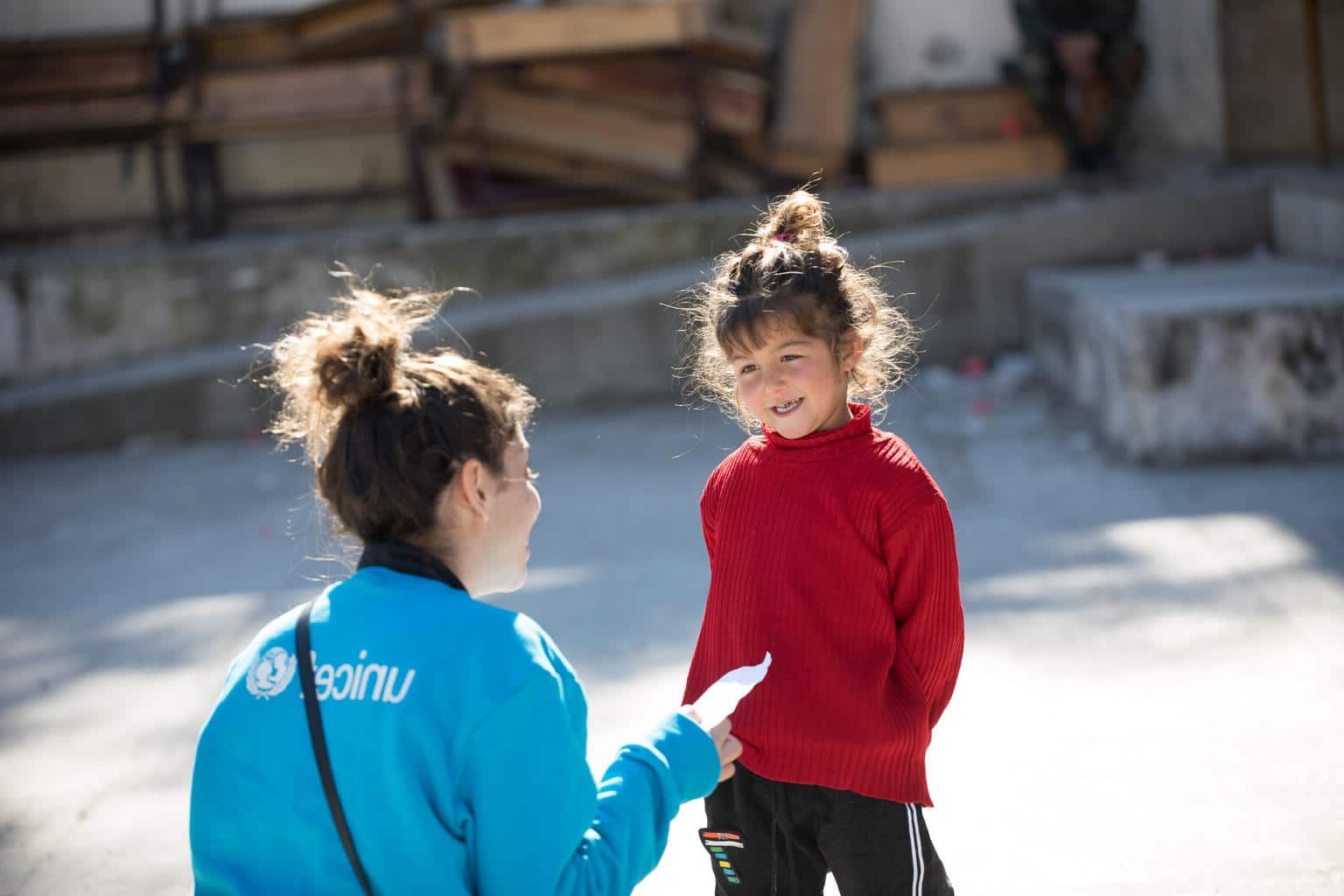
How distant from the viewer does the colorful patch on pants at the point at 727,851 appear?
6.59 ft

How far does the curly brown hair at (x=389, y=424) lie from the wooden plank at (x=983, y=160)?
710cm

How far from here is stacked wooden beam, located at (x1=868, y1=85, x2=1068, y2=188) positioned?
26.7ft

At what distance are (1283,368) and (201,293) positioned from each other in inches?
251

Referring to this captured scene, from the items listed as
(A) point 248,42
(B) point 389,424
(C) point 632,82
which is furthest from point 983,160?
(B) point 389,424

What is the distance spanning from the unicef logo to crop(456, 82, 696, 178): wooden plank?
24.1 feet

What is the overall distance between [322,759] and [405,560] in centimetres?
24

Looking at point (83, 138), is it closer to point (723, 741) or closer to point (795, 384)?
point (795, 384)

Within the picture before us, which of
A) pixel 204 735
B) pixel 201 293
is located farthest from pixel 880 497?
pixel 201 293

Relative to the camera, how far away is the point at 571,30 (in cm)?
812

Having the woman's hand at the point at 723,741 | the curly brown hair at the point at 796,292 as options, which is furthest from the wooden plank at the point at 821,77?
the woman's hand at the point at 723,741

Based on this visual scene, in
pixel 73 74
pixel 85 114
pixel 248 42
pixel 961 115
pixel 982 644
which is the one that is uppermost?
pixel 248 42

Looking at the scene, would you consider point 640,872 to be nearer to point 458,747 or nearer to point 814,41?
point 458,747

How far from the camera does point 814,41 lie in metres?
8.50

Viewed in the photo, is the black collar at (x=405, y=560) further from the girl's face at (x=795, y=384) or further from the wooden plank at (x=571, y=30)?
the wooden plank at (x=571, y=30)
